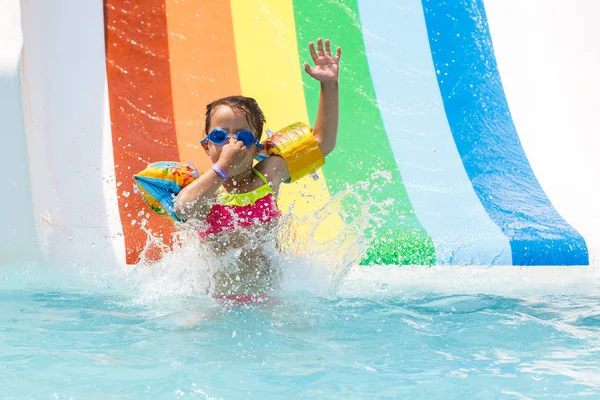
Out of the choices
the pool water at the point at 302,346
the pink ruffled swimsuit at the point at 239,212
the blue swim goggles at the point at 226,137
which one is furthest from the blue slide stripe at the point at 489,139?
the blue swim goggles at the point at 226,137

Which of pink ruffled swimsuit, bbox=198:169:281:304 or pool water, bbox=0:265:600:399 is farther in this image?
pink ruffled swimsuit, bbox=198:169:281:304

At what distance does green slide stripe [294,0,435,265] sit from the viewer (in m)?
2.86

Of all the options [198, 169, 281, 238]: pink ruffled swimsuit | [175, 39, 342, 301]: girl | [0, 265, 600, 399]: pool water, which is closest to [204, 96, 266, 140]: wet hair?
[175, 39, 342, 301]: girl

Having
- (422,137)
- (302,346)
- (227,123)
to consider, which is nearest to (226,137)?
(227,123)

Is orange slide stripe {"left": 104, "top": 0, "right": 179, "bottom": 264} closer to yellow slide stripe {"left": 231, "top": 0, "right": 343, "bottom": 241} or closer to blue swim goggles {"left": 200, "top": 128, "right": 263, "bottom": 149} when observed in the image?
yellow slide stripe {"left": 231, "top": 0, "right": 343, "bottom": 241}

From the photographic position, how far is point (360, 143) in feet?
11.4

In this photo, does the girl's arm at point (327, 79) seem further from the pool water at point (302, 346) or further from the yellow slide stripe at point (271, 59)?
the yellow slide stripe at point (271, 59)

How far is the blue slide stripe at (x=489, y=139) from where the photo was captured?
9.16ft

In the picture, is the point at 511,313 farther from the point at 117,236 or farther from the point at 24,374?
the point at 117,236

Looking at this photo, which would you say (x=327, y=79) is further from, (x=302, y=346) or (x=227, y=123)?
(x=302, y=346)

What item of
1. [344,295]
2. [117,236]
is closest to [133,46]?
[117,236]

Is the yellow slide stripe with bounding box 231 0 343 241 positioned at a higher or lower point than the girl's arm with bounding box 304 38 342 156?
higher

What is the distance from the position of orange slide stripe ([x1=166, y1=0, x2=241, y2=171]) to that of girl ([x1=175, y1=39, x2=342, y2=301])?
101 cm

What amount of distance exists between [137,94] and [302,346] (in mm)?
2024
